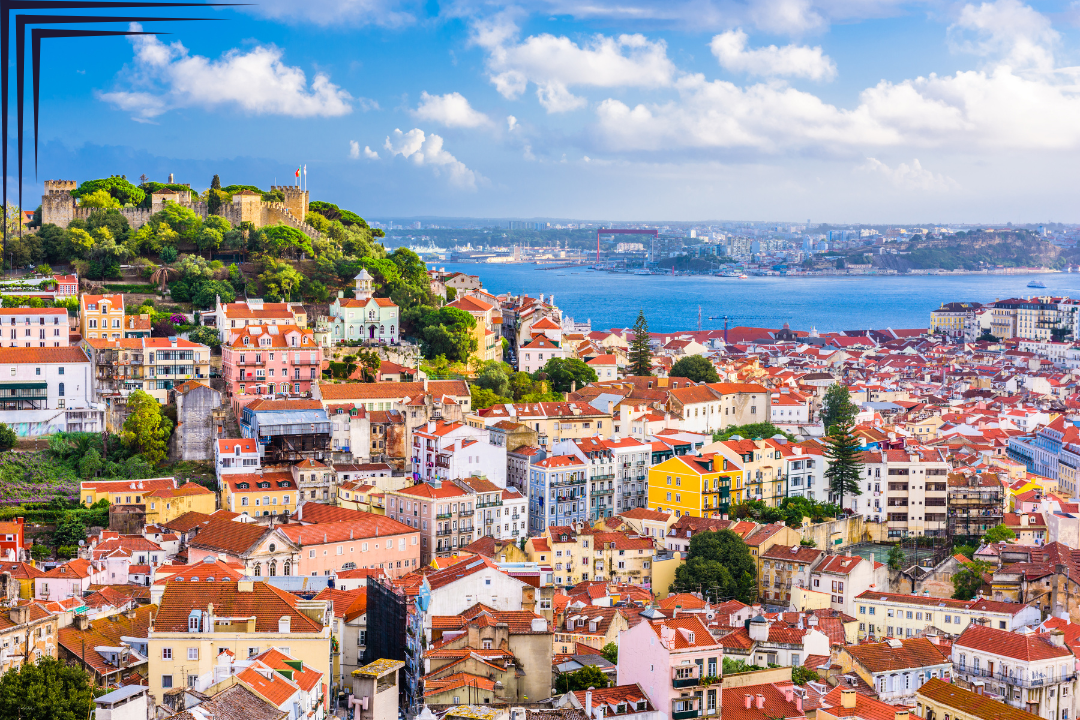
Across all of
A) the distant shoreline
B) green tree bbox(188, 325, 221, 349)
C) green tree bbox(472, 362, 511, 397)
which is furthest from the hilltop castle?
the distant shoreline

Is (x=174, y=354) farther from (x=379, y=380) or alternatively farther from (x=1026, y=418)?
(x=1026, y=418)

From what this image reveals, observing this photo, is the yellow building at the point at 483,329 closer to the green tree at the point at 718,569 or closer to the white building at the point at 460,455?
the white building at the point at 460,455

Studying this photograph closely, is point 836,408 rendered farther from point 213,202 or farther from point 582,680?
point 582,680

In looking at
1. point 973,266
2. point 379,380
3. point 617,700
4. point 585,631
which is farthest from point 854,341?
point 973,266

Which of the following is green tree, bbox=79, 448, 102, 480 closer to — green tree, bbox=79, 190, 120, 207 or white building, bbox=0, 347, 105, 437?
white building, bbox=0, 347, 105, 437

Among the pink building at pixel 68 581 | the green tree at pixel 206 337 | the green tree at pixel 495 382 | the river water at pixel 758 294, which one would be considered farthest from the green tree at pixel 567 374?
the river water at pixel 758 294

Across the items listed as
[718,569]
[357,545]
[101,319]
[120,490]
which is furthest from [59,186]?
[718,569]
